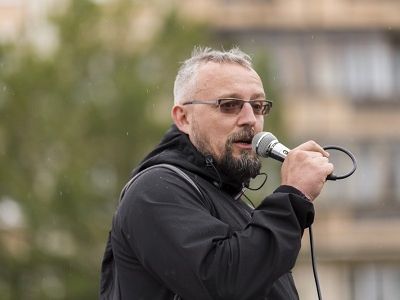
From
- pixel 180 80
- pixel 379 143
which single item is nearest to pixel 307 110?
pixel 379 143

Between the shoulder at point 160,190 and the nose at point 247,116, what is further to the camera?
the nose at point 247,116

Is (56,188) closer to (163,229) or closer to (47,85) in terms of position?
(47,85)

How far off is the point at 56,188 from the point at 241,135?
20.3m

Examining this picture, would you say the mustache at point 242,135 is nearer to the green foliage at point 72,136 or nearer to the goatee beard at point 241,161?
the goatee beard at point 241,161

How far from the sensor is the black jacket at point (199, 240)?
4324mm

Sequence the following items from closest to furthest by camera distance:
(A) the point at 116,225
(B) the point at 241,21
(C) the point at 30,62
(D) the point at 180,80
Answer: (A) the point at 116,225 → (D) the point at 180,80 → (C) the point at 30,62 → (B) the point at 241,21

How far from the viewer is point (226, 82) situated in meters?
4.77

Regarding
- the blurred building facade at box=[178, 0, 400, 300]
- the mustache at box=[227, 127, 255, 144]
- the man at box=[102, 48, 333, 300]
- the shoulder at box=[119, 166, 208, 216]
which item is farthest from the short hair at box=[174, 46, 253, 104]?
the blurred building facade at box=[178, 0, 400, 300]

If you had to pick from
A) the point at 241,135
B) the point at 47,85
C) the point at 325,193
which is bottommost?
the point at 325,193

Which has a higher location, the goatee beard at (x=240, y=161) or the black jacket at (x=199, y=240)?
the goatee beard at (x=240, y=161)

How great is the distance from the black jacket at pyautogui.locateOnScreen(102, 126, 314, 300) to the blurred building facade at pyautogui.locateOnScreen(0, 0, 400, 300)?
29819 millimetres

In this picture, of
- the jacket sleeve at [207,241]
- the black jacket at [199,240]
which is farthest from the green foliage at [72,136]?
the jacket sleeve at [207,241]

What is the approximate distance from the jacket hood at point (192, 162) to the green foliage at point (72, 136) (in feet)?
63.9

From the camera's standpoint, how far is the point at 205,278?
170 inches
